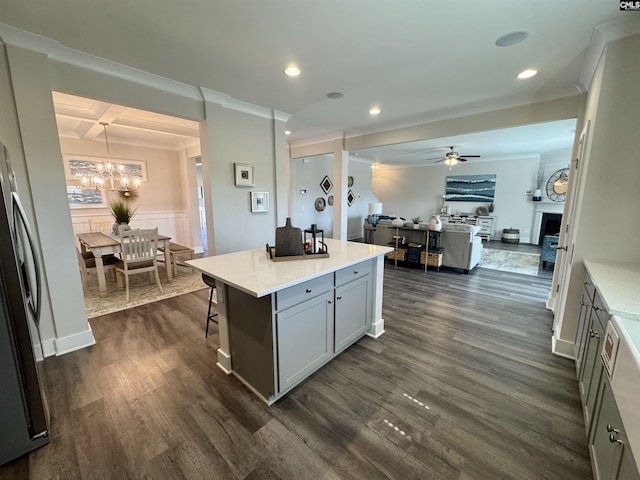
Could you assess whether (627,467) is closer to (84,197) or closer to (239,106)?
(239,106)

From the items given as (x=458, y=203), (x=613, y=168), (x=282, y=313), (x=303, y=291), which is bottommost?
(x=282, y=313)

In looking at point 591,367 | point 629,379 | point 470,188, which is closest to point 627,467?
point 629,379

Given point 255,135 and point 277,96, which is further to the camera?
point 255,135

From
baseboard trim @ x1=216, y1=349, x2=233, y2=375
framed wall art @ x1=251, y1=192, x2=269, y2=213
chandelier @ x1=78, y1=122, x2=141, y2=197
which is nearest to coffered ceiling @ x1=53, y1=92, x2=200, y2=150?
chandelier @ x1=78, y1=122, x2=141, y2=197

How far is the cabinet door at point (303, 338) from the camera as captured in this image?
69.5 inches

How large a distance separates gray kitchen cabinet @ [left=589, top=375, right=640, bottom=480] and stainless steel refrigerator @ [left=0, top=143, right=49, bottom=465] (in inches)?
105

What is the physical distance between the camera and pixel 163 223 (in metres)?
6.33

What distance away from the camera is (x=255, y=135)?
140 inches

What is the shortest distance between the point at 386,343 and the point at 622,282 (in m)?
1.70

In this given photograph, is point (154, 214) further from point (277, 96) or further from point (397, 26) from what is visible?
point (397, 26)

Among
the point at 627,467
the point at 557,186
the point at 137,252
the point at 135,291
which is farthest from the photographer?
the point at 557,186

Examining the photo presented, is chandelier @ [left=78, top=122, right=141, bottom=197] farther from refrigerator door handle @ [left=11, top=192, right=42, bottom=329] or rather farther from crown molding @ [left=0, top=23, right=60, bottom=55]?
refrigerator door handle @ [left=11, top=192, right=42, bottom=329]

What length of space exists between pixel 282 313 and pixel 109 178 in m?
5.24

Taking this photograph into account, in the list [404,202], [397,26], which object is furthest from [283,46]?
[404,202]
